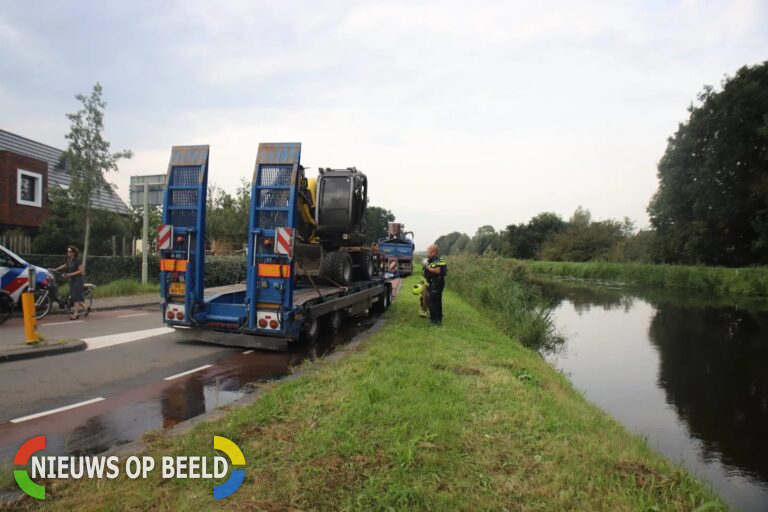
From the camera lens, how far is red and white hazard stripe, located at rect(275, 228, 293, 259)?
7.38 meters

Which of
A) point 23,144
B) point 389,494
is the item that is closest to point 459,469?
point 389,494

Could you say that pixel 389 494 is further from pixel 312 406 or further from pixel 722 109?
pixel 722 109

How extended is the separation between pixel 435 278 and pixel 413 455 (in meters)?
6.17

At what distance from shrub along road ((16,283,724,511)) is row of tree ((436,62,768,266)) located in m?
25.3

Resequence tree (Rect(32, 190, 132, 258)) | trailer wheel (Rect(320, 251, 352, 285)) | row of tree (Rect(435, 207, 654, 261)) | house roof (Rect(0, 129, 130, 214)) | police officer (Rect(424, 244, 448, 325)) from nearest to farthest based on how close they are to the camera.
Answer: police officer (Rect(424, 244, 448, 325)) → trailer wheel (Rect(320, 251, 352, 285)) → tree (Rect(32, 190, 132, 258)) → house roof (Rect(0, 129, 130, 214)) → row of tree (Rect(435, 207, 654, 261))

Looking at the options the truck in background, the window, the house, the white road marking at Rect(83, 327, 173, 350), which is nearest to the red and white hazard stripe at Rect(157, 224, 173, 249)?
the white road marking at Rect(83, 327, 173, 350)

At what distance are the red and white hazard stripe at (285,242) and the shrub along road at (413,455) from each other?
7.11 feet

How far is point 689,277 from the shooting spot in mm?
31547

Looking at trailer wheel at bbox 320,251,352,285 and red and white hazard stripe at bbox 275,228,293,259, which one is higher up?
red and white hazard stripe at bbox 275,228,293,259

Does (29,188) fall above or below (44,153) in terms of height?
below

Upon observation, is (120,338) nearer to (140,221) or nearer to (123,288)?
(123,288)

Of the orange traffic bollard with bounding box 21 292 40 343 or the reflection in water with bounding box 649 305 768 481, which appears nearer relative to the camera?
the reflection in water with bounding box 649 305 768 481

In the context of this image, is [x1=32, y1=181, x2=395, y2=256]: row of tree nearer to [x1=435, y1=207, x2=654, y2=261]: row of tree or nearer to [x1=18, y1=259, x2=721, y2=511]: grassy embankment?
[x1=18, y1=259, x2=721, y2=511]: grassy embankment

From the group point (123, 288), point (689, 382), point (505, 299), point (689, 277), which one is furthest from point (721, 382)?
point (689, 277)
